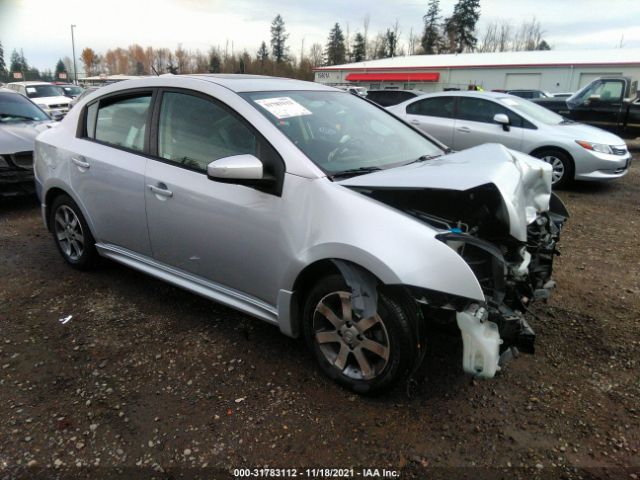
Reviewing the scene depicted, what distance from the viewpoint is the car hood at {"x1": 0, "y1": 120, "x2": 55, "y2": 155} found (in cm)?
618

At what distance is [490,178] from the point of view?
8.01 feet

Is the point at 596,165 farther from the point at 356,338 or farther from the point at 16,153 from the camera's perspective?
the point at 16,153

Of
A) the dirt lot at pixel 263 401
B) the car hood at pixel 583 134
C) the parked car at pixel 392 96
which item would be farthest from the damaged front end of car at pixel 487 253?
the parked car at pixel 392 96

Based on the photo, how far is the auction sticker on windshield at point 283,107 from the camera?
9.78 ft

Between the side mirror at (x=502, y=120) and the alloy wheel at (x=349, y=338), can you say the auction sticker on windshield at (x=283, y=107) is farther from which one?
the side mirror at (x=502, y=120)

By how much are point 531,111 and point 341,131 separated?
6443 millimetres

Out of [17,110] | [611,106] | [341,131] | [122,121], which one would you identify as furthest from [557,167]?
[17,110]

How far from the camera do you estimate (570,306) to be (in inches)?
145

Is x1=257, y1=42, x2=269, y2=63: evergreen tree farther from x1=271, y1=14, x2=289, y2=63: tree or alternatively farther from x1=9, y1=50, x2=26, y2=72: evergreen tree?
x1=9, y1=50, x2=26, y2=72: evergreen tree

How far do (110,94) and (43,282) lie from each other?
1715 mm

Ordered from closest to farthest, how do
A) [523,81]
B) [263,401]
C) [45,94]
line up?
[263,401] → [45,94] → [523,81]

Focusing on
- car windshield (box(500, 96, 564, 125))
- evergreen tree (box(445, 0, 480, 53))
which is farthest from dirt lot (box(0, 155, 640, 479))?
evergreen tree (box(445, 0, 480, 53))

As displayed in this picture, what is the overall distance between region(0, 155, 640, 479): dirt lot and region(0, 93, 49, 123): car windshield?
4.40m

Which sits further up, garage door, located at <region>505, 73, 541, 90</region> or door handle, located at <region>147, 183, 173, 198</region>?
garage door, located at <region>505, 73, 541, 90</region>
